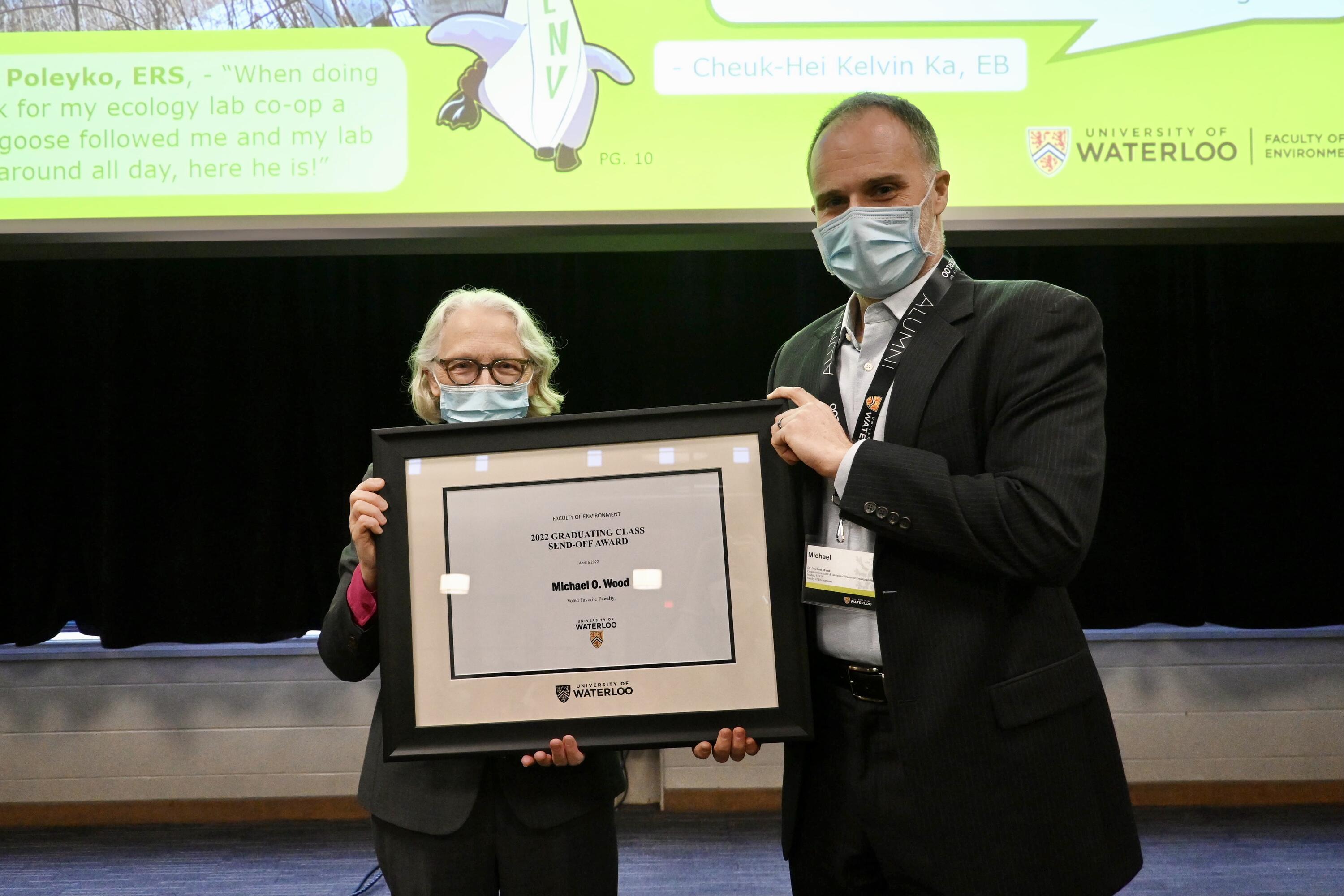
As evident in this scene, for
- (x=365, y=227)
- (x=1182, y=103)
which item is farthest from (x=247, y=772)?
(x=1182, y=103)

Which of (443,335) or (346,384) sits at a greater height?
(346,384)

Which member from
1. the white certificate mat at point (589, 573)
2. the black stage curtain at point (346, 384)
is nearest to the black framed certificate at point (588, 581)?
the white certificate mat at point (589, 573)

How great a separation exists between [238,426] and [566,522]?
2.58m

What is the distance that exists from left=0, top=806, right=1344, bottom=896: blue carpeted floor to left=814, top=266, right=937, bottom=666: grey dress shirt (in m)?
2.12

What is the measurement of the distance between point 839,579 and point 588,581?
0.37 meters

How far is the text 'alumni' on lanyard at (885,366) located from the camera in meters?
1.18

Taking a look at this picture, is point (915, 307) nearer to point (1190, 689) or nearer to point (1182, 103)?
point (1182, 103)

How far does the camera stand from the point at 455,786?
126cm

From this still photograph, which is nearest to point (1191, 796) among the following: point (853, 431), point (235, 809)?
point (853, 431)

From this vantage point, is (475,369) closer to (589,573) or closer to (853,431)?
(589,573)

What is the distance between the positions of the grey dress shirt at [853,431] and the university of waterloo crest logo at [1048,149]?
1549 mm

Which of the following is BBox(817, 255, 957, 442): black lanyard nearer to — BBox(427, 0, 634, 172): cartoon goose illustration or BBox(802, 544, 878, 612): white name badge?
BBox(802, 544, 878, 612): white name badge

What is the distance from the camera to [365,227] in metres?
2.55

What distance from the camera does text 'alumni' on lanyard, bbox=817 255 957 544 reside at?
1183mm
